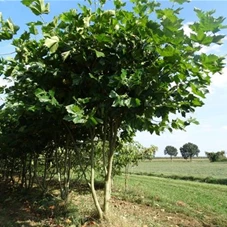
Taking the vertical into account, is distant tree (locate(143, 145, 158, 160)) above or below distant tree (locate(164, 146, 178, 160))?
below

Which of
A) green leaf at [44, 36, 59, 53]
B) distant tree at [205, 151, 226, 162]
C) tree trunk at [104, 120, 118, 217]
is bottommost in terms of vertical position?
tree trunk at [104, 120, 118, 217]

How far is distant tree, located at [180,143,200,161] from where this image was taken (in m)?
114

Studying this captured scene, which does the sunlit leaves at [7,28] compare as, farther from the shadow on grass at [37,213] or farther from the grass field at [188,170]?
the grass field at [188,170]

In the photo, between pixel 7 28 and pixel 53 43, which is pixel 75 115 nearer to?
pixel 53 43

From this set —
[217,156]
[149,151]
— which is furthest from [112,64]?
[217,156]

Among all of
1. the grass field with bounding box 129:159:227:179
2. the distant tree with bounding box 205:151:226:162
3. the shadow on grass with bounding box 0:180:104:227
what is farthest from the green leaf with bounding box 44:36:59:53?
the distant tree with bounding box 205:151:226:162

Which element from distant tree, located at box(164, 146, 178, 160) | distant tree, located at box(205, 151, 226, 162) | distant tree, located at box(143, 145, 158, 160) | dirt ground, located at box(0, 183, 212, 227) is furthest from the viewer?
distant tree, located at box(164, 146, 178, 160)

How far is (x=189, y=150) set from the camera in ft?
378

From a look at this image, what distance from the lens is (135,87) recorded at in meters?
4.62

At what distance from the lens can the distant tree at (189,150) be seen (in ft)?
375

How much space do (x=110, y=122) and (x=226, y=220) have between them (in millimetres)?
3899

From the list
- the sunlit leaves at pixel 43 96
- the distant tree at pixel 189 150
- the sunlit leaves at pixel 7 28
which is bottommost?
the sunlit leaves at pixel 43 96

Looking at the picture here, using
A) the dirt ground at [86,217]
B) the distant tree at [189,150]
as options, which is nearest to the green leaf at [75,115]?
the dirt ground at [86,217]

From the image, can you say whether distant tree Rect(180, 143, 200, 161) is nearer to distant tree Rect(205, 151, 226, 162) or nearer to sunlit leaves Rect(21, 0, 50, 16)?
distant tree Rect(205, 151, 226, 162)
